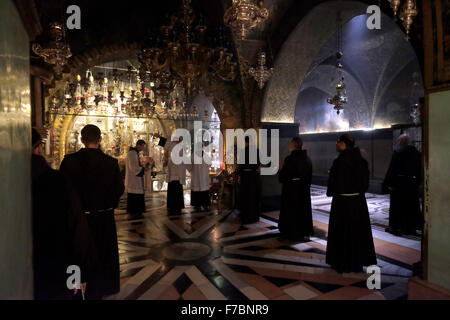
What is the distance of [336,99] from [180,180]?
5030 mm

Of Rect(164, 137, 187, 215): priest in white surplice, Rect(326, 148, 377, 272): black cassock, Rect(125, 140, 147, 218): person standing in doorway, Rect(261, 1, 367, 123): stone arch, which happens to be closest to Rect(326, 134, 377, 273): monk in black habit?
Rect(326, 148, 377, 272): black cassock

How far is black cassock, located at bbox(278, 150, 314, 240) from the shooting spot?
4926 millimetres

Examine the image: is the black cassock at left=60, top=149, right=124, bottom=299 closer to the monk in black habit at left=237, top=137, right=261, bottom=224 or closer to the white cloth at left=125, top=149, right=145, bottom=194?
the monk in black habit at left=237, top=137, right=261, bottom=224

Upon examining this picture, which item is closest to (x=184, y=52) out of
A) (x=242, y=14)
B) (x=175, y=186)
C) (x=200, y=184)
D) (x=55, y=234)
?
(x=242, y=14)

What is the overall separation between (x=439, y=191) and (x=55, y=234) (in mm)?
3120

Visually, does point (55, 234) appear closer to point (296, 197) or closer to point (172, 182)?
point (296, 197)

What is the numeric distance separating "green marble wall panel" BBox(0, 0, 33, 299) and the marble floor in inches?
72.3

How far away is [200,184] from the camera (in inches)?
298

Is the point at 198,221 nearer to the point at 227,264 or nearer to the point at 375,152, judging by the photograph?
the point at 227,264

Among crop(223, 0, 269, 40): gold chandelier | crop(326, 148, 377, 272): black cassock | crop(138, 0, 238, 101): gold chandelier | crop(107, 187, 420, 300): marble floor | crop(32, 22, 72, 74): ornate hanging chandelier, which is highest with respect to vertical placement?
crop(138, 0, 238, 101): gold chandelier

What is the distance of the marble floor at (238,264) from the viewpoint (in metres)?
3.12

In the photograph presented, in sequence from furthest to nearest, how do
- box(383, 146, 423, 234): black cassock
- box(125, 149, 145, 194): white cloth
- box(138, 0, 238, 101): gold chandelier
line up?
box(125, 149, 145, 194): white cloth → box(383, 146, 423, 234): black cassock → box(138, 0, 238, 101): gold chandelier

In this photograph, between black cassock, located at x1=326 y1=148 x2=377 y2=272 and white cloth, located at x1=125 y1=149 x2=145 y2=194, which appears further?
white cloth, located at x1=125 y1=149 x2=145 y2=194
